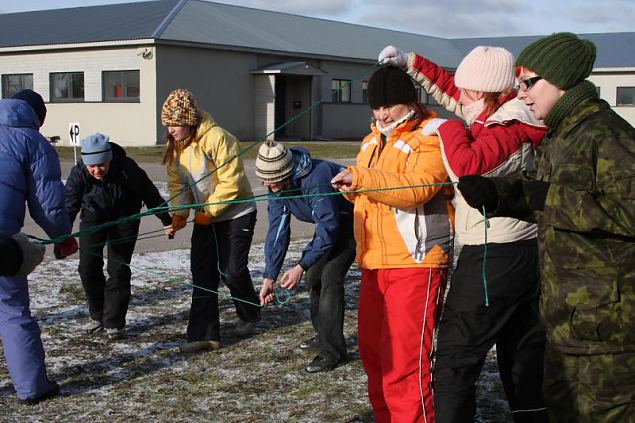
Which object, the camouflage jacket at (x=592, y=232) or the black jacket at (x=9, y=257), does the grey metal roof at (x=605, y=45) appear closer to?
the camouflage jacket at (x=592, y=232)

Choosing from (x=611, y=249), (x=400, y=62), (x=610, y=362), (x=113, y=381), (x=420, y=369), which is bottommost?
(x=113, y=381)

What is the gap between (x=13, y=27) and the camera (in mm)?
32719

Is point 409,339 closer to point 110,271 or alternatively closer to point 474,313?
point 474,313

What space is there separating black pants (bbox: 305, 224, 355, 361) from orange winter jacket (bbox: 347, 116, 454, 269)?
4.77 feet

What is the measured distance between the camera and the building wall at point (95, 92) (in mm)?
27109

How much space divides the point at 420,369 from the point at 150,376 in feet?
7.48

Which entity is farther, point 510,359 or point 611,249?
point 510,359

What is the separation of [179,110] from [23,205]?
4.27 feet

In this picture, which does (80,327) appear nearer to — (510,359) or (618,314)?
(510,359)

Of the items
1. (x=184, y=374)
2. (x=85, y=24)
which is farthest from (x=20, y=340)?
(x=85, y=24)

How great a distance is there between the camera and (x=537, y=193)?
285cm

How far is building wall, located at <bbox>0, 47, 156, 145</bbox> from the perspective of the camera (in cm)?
2711

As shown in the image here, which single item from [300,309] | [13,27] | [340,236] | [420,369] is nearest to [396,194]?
[420,369]

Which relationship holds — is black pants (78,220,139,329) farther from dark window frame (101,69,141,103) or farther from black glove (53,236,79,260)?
dark window frame (101,69,141,103)
